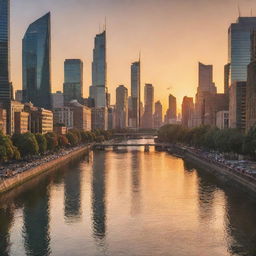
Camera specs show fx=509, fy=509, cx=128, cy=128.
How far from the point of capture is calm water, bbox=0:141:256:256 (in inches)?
2020

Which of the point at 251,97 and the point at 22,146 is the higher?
the point at 251,97

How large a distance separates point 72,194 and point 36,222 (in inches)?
865

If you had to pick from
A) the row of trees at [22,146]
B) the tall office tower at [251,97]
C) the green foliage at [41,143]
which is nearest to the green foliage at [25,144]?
the row of trees at [22,146]

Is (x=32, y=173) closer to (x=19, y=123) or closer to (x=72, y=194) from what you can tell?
(x=72, y=194)

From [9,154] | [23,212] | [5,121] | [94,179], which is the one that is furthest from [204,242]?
[5,121]

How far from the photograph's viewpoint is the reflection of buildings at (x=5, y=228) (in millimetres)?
50906

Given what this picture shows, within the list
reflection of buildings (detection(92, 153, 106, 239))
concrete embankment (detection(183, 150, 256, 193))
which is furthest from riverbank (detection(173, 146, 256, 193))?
reflection of buildings (detection(92, 153, 106, 239))

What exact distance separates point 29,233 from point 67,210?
13.6 m

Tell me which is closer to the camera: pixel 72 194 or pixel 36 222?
pixel 36 222

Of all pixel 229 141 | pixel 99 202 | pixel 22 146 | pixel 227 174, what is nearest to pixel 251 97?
pixel 229 141

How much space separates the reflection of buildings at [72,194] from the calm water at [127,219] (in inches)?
5.0

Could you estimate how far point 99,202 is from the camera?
76.4 metres

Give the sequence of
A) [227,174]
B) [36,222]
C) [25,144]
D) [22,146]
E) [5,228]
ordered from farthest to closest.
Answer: [25,144], [22,146], [227,174], [36,222], [5,228]

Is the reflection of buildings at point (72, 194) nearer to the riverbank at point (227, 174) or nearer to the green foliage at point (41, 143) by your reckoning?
the green foliage at point (41, 143)
